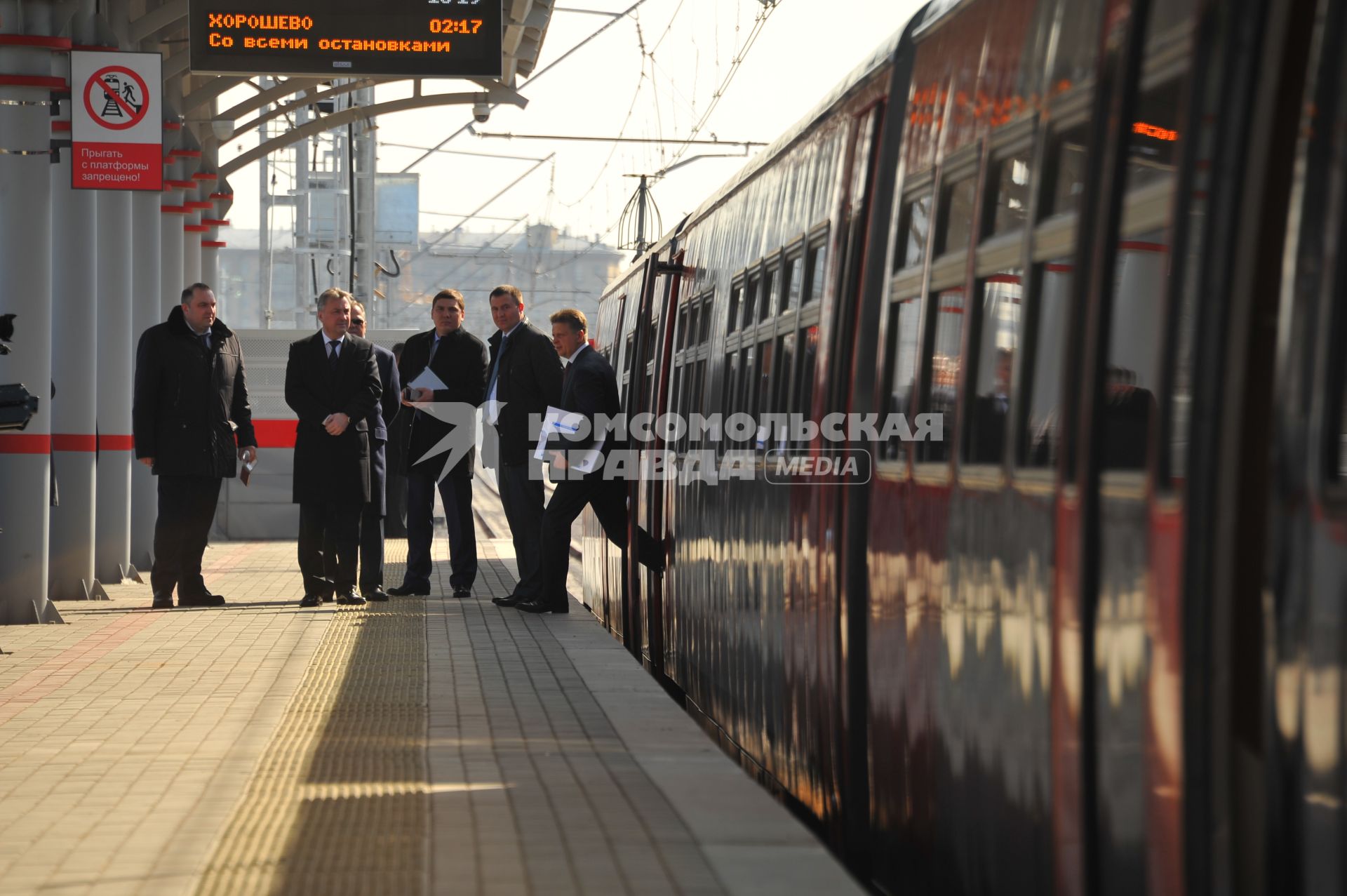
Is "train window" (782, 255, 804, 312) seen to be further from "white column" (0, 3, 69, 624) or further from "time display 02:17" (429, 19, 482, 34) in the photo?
"time display 02:17" (429, 19, 482, 34)

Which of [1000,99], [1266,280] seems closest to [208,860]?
[1000,99]

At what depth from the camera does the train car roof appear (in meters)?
5.11

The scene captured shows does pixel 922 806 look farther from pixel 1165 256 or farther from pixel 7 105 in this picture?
pixel 7 105

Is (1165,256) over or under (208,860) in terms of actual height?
over


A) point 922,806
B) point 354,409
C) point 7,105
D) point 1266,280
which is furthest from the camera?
point 354,409

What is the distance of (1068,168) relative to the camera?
373 cm

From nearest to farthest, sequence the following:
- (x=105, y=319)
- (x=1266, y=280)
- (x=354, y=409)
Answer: (x=1266, y=280) → (x=354, y=409) → (x=105, y=319)

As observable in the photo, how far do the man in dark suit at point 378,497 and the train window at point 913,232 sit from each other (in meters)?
7.62

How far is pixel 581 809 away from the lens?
212 inches

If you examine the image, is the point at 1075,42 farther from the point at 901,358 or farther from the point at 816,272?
the point at 816,272

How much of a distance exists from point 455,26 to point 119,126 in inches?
112

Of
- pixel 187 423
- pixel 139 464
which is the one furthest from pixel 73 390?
pixel 139 464

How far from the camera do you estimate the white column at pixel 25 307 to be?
1116 cm

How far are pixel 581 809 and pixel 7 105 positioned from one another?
7.56 metres
